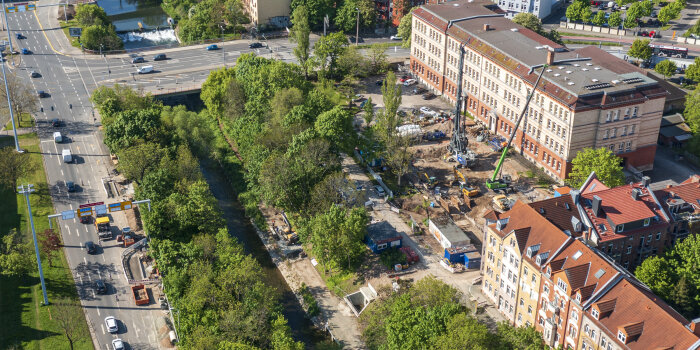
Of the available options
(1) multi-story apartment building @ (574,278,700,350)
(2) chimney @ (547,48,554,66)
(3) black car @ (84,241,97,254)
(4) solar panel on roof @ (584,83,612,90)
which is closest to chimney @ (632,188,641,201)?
(1) multi-story apartment building @ (574,278,700,350)

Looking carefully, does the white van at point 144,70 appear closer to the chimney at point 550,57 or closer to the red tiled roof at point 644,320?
the chimney at point 550,57

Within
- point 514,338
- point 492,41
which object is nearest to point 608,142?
point 492,41

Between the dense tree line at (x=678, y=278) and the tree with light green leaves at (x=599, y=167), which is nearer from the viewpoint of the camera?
the dense tree line at (x=678, y=278)

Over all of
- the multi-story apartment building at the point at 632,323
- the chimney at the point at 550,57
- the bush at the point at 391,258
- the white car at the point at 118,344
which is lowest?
the white car at the point at 118,344

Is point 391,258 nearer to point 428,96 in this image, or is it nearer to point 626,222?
point 626,222

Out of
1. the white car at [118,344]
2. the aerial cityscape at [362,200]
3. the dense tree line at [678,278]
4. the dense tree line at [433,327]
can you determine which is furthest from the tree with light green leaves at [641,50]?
the white car at [118,344]

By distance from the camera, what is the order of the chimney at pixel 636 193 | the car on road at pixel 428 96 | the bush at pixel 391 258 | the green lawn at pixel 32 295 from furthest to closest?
the car on road at pixel 428 96 → the bush at pixel 391 258 → the chimney at pixel 636 193 → the green lawn at pixel 32 295
